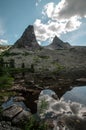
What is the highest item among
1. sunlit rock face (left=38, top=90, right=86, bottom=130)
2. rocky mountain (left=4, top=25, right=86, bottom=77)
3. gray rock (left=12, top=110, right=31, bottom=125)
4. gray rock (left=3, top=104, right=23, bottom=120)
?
rocky mountain (left=4, top=25, right=86, bottom=77)

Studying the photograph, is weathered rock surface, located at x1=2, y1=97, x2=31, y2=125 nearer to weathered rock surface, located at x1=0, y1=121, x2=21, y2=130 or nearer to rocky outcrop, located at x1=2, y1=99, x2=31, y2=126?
rocky outcrop, located at x1=2, y1=99, x2=31, y2=126

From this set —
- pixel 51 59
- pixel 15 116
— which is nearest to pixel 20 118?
pixel 15 116

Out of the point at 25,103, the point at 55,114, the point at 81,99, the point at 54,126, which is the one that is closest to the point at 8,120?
the point at 54,126

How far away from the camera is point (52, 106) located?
28.5 meters

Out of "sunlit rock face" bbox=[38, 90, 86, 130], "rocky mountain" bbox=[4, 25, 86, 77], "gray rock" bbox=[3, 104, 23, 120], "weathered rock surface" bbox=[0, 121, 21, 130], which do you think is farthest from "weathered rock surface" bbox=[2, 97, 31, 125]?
"rocky mountain" bbox=[4, 25, 86, 77]

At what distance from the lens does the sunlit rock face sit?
1979cm

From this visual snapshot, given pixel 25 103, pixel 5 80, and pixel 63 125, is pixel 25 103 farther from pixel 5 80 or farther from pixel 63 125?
pixel 63 125

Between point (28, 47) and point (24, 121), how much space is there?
16909 cm

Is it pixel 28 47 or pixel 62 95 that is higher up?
pixel 28 47

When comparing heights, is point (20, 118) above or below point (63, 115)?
above

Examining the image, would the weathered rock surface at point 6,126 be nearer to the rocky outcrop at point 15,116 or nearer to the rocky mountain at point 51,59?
the rocky outcrop at point 15,116

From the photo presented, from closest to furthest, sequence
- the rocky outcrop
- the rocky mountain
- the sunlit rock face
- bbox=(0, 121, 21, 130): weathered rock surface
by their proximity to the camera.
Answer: bbox=(0, 121, 21, 130): weathered rock surface → the sunlit rock face → the rocky outcrop → the rocky mountain

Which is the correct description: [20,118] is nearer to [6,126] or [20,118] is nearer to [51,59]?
[6,126]

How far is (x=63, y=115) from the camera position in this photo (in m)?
23.9
